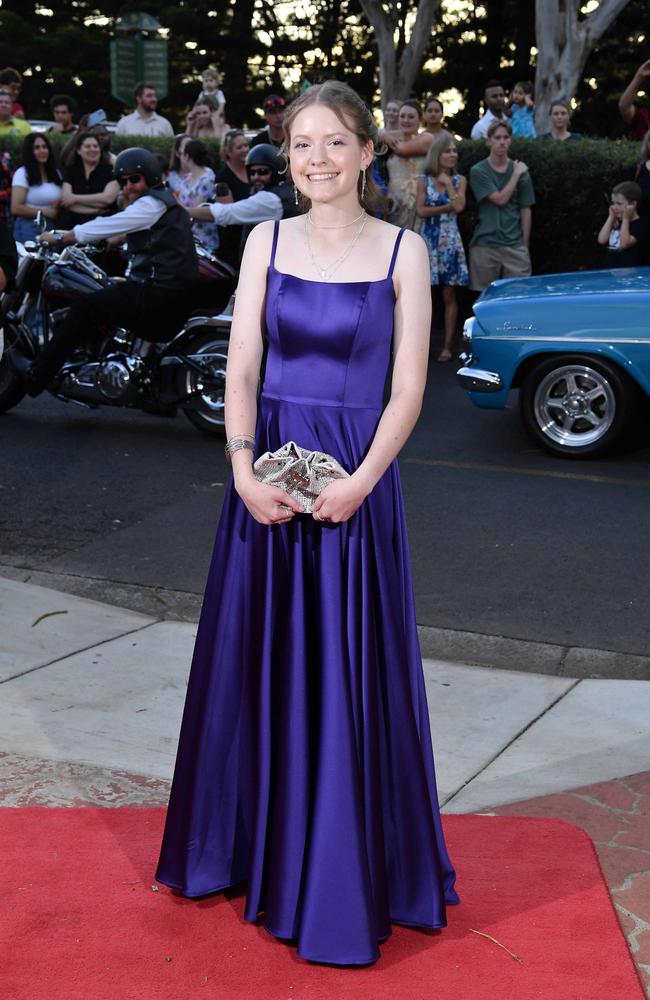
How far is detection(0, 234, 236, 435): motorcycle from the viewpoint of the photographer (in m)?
9.46

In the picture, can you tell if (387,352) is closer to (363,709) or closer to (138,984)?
(363,709)

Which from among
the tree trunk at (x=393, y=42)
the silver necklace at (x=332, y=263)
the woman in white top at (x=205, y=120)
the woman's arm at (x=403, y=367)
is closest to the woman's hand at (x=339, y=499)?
the woman's arm at (x=403, y=367)

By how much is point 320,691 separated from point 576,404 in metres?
6.26

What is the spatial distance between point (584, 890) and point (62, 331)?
6744 millimetres

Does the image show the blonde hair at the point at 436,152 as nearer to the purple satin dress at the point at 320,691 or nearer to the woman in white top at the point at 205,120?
the woman in white top at the point at 205,120

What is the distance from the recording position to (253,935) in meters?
3.39

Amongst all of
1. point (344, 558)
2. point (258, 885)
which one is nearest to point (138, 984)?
point (258, 885)

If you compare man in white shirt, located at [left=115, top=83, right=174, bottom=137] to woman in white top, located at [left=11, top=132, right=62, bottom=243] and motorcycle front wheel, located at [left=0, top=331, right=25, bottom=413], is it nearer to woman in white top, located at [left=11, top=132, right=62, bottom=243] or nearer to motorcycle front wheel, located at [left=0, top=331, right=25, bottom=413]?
woman in white top, located at [left=11, top=132, right=62, bottom=243]

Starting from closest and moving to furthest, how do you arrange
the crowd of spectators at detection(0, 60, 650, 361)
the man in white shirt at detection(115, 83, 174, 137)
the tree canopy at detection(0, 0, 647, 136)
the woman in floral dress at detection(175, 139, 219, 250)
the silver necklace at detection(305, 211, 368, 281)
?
the silver necklace at detection(305, 211, 368, 281), the woman in floral dress at detection(175, 139, 219, 250), the crowd of spectators at detection(0, 60, 650, 361), the man in white shirt at detection(115, 83, 174, 137), the tree canopy at detection(0, 0, 647, 136)

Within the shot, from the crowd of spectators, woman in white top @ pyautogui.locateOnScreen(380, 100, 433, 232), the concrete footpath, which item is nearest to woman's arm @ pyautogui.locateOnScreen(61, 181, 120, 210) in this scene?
the crowd of spectators

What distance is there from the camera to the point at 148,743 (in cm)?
467

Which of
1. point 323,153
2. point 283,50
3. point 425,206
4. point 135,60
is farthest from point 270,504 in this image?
point 283,50

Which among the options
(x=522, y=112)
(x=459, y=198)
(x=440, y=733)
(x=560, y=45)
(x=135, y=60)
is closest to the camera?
(x=440, y=733)

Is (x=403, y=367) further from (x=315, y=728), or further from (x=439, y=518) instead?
(x=439, y=518)
